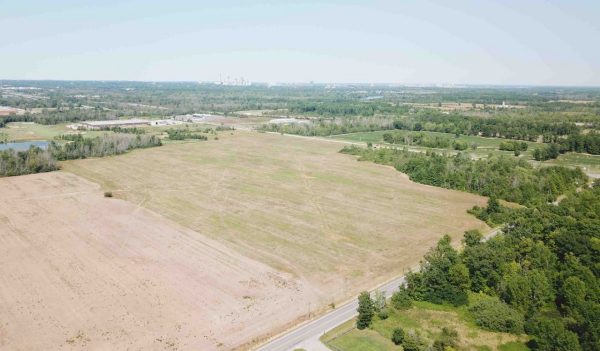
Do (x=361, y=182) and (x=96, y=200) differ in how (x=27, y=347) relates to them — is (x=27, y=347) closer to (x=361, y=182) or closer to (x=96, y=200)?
(x=96, y=200)

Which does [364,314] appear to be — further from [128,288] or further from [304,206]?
[304,206]

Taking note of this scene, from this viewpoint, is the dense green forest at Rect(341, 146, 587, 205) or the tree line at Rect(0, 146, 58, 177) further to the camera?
the tree line at Rect(0, 146, 58, 177)

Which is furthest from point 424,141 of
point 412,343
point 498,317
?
point 412,343

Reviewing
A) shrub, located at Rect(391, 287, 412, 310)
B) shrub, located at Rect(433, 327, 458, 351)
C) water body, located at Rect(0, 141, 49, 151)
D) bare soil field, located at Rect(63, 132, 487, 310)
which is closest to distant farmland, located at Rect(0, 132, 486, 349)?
bare soil field, located at Rect(63, 132, 487, 310)

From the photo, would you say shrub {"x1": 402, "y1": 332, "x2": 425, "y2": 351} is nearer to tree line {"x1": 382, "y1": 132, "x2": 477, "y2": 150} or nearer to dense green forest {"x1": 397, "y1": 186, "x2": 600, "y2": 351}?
dense green forest {"x1": 397, "y1": 186, "x2": 600, "y2": 351}

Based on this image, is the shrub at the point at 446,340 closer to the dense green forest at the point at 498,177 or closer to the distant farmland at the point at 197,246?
the distant farmland at the point at 197,246

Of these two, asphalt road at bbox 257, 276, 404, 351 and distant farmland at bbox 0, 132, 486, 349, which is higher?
distant farmland at bbox 0, 132, 486, 349
